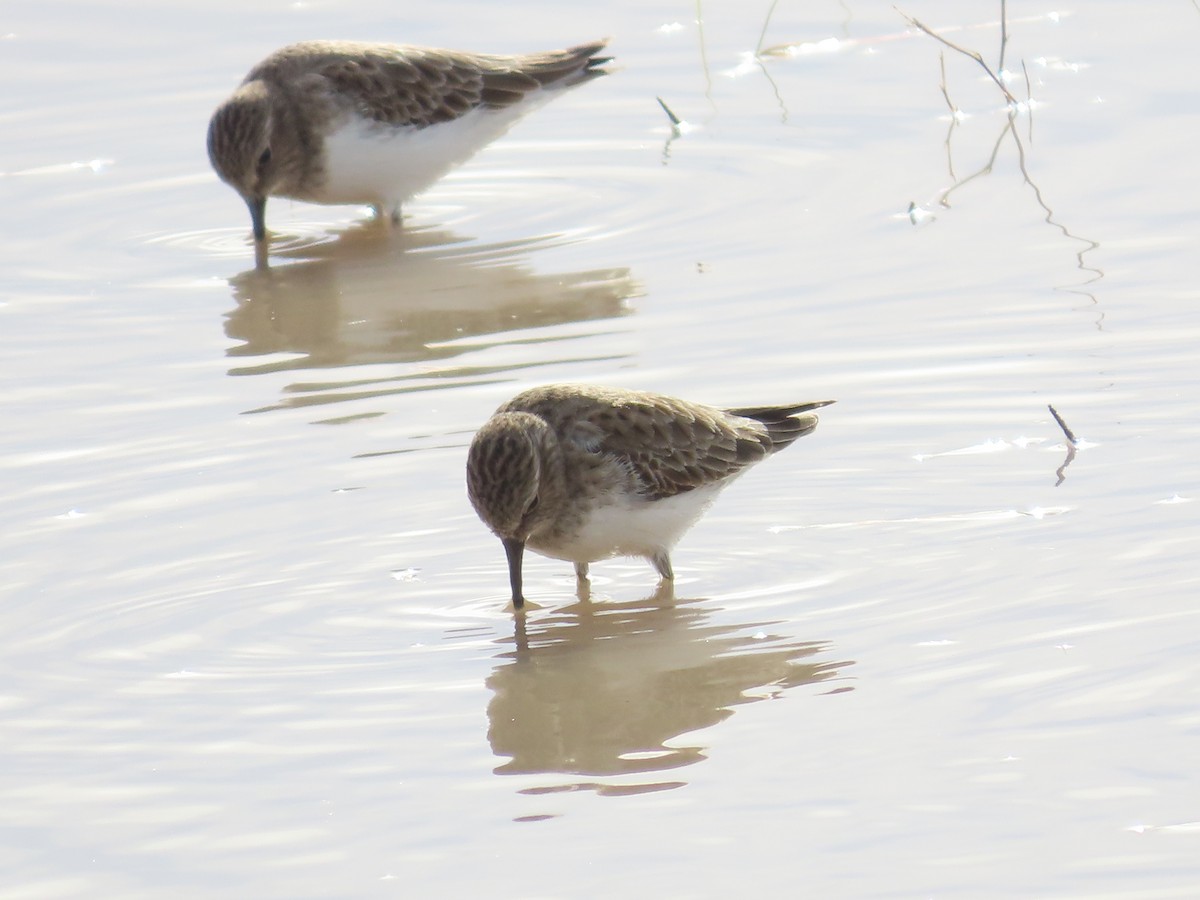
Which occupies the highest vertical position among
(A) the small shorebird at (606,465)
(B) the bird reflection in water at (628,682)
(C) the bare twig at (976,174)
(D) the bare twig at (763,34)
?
(D) the bare twig at (763,34)

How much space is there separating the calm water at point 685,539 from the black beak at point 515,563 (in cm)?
12

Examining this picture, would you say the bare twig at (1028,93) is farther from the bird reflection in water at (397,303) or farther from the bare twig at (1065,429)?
the bare twig at (1065,429)

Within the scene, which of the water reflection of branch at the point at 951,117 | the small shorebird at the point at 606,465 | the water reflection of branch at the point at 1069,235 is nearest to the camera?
the small shorebird at the point at 606,465

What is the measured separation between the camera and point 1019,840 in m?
4.75

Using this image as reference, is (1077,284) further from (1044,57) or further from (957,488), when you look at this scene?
(1044,57)

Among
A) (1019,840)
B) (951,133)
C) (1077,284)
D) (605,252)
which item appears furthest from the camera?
(951,133)

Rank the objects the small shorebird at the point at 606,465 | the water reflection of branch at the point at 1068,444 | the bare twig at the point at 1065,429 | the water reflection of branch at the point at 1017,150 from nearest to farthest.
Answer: the small shorebird at the point at 606,465, the water reflection of branch at the point at 1068,444, the bare twig at the point at 1065,429, the water reflection of branch at the point at 1017,150

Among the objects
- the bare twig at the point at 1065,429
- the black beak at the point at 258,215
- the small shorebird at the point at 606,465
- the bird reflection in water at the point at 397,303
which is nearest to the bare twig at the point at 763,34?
the bird reflection in water at the point at 397,303

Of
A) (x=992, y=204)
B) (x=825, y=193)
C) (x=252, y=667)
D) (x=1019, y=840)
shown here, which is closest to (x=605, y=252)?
(x=825, y=193)

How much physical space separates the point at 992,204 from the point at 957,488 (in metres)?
3.37

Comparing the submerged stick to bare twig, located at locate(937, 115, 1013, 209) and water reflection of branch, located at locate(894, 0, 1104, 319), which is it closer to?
water reflection of branch, located at locate(894, 0, 1104, 319)

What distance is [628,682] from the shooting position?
605 centimetres

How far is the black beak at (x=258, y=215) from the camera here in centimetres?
1071

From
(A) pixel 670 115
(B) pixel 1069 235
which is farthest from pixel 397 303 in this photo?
(B) pixel 1069 235
